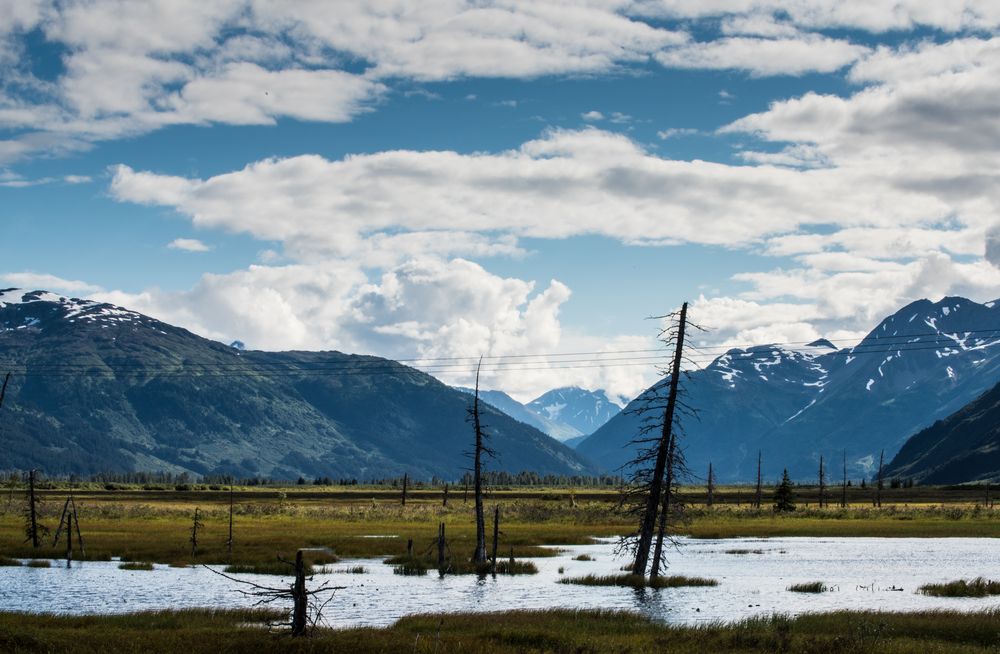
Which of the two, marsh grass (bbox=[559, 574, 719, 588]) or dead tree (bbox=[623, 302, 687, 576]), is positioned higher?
dead tree (bbox=[623, 302, 687, 576])

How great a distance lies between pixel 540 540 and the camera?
90000mm

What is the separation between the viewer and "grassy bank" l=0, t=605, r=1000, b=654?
33.5 metres

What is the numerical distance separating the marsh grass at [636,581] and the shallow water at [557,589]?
1296 millimetres

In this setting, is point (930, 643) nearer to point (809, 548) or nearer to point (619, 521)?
point (809, 548)

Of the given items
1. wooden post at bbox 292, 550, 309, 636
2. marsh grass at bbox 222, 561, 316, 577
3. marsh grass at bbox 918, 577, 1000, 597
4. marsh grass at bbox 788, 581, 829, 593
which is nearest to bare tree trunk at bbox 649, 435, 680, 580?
marsh grass at bbox 788, 581, 829, 593

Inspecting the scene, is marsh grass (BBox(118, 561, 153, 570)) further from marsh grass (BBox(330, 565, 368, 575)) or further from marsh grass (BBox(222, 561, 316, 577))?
marsh grass (BBox(330, 565, 368, 575))

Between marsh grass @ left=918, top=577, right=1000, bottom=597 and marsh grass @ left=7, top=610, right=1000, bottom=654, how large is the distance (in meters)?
10.1

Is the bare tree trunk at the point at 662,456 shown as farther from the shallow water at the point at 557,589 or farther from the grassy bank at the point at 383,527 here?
the grassy bank at the point at 383,527

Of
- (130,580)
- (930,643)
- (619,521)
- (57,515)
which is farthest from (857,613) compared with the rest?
(57,515)

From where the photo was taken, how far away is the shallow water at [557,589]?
47344 mm

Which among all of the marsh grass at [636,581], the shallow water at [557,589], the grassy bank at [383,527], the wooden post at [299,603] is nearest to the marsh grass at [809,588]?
the shallow water at [557,589]

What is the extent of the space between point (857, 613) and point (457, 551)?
38.8m

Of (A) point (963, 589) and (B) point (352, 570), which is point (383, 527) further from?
(A) point (963, 589)

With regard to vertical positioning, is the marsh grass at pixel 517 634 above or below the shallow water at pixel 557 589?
above
